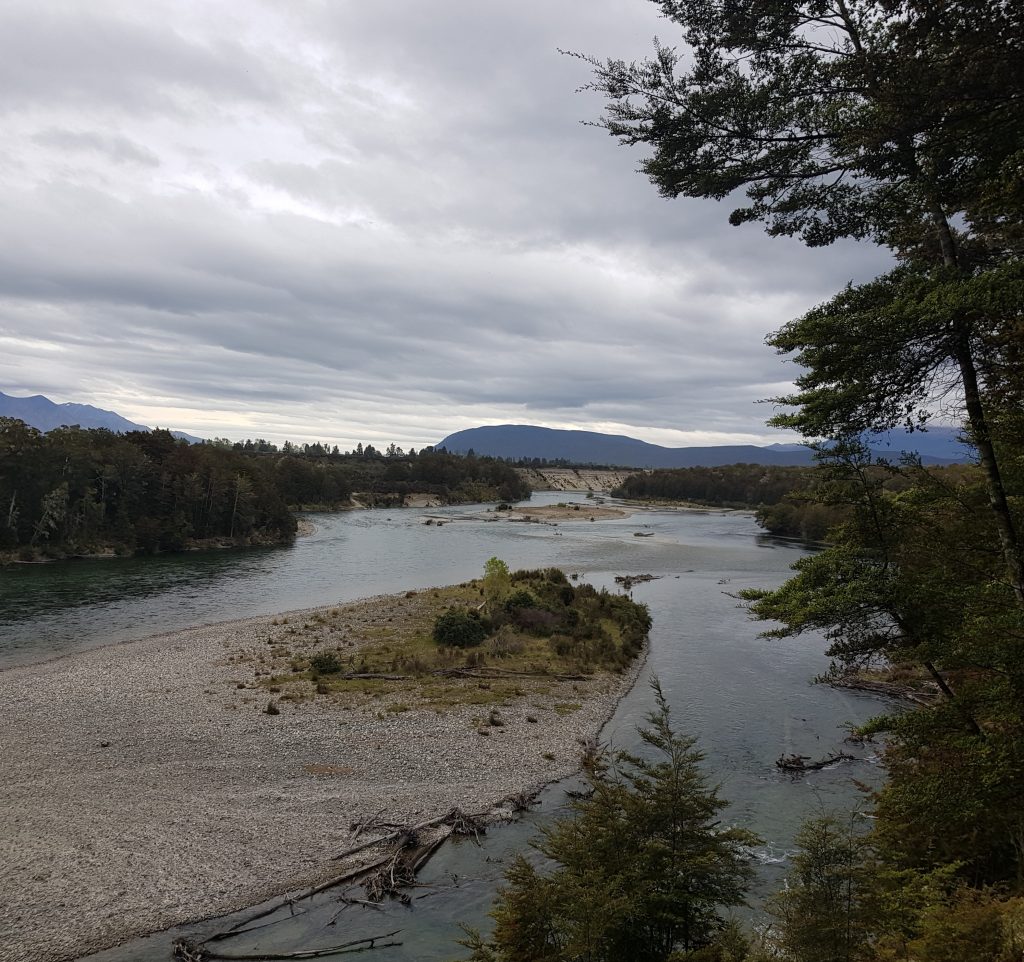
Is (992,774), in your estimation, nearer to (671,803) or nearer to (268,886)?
(671,803)

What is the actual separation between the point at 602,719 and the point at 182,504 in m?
75.8

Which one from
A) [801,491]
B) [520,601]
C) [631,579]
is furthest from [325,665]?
[631,579]

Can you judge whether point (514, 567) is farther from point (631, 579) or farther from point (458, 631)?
point (458, 631)

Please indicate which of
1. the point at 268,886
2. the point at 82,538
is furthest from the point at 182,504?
the point at 268,886

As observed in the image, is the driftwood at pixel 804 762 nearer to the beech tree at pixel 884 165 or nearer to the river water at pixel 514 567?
the river water at pixel 514 567

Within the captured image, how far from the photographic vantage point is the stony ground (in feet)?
46.6

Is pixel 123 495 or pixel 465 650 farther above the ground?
pixel 123 495

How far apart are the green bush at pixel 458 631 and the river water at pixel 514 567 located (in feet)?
33.1

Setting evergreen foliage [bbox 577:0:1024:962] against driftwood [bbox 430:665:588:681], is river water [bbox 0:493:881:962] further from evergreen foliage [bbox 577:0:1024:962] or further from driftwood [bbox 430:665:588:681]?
evergreen foliage [bbox 577:0:1024:962]

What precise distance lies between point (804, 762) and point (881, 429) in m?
16.4

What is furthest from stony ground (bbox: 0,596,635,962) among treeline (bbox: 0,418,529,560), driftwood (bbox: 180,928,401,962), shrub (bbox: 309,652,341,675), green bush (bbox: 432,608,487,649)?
treeline (bbox: 0,418,529,560)

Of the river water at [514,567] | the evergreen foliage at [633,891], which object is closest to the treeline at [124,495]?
the river water at [514,567]

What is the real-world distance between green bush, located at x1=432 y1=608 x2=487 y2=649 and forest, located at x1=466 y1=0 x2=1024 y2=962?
25.9 metres

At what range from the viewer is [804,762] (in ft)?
70.5
